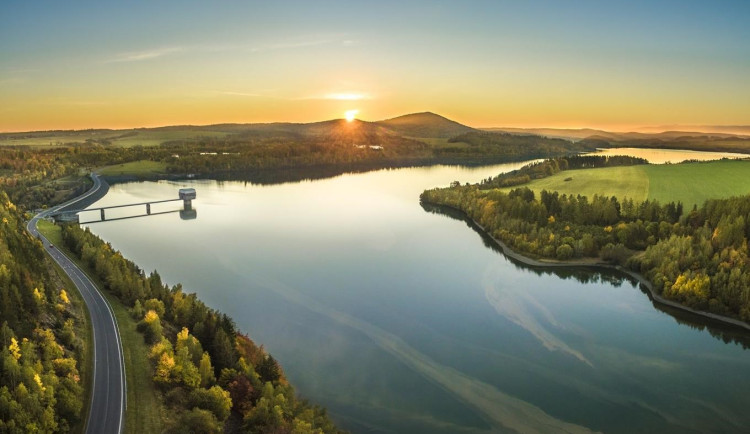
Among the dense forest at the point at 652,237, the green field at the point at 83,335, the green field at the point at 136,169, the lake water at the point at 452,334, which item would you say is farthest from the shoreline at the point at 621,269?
the green field at the point at 136,169

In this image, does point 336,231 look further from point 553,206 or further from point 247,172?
point 247,172

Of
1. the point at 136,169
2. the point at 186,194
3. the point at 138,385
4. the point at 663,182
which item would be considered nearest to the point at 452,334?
the point at 138,385

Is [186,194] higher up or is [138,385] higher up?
[186,194]

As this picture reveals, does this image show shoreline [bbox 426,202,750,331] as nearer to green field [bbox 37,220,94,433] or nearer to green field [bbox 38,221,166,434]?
green field [bbox 38,221,166,434]

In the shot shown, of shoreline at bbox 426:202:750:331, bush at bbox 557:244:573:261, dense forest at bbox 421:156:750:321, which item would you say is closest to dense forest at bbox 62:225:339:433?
shoreline at bbox 426:202:750:331

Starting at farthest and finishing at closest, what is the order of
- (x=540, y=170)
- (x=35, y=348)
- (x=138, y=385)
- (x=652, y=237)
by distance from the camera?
(x=540, y=170) → (x=652, y=237) → (x=35, y=348) → (x=138, y=385)

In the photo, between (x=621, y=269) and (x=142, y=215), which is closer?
(x=621, y=269)

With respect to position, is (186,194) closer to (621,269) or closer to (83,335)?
(83,335)

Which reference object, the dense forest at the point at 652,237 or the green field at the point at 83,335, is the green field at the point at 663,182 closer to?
the dense forest at the point at 652,237
